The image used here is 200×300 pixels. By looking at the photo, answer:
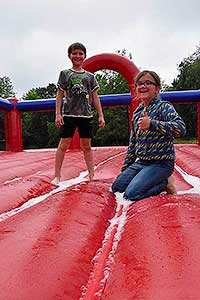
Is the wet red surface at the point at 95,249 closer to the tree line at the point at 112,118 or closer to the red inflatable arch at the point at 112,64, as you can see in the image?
the red inflatable arch at the point at 112,64

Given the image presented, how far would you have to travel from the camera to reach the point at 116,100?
5.95m

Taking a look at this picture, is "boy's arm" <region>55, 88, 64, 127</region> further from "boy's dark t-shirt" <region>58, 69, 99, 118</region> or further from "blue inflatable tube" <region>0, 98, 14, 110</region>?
"blue inflatable tube" <region>0, 98, 14, 110</region>

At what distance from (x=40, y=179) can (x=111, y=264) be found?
4.23 feet

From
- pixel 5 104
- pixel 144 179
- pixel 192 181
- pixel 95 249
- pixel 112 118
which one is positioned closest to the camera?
pixel 95 249

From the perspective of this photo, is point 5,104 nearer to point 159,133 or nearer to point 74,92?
point 74,92

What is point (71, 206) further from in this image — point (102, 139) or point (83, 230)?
point (102, 139)

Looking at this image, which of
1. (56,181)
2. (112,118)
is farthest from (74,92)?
(112,118)

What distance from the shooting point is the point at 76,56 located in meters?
2.52

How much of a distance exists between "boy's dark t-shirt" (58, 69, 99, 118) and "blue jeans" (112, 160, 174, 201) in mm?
613

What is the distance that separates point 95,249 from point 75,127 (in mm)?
1428

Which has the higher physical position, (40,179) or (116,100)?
(116,100)

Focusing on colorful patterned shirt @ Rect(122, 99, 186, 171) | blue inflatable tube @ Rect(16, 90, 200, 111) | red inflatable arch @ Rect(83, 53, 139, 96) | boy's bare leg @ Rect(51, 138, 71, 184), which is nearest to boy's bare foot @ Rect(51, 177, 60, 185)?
boy's bare leg @ Rect(51, 138, 71, 184)

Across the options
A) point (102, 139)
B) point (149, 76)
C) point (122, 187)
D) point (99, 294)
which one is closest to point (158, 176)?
point (122, 187)

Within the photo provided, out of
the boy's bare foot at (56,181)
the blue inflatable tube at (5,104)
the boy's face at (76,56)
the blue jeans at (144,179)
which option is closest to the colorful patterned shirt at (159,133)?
the blue jeans at (144,179)
